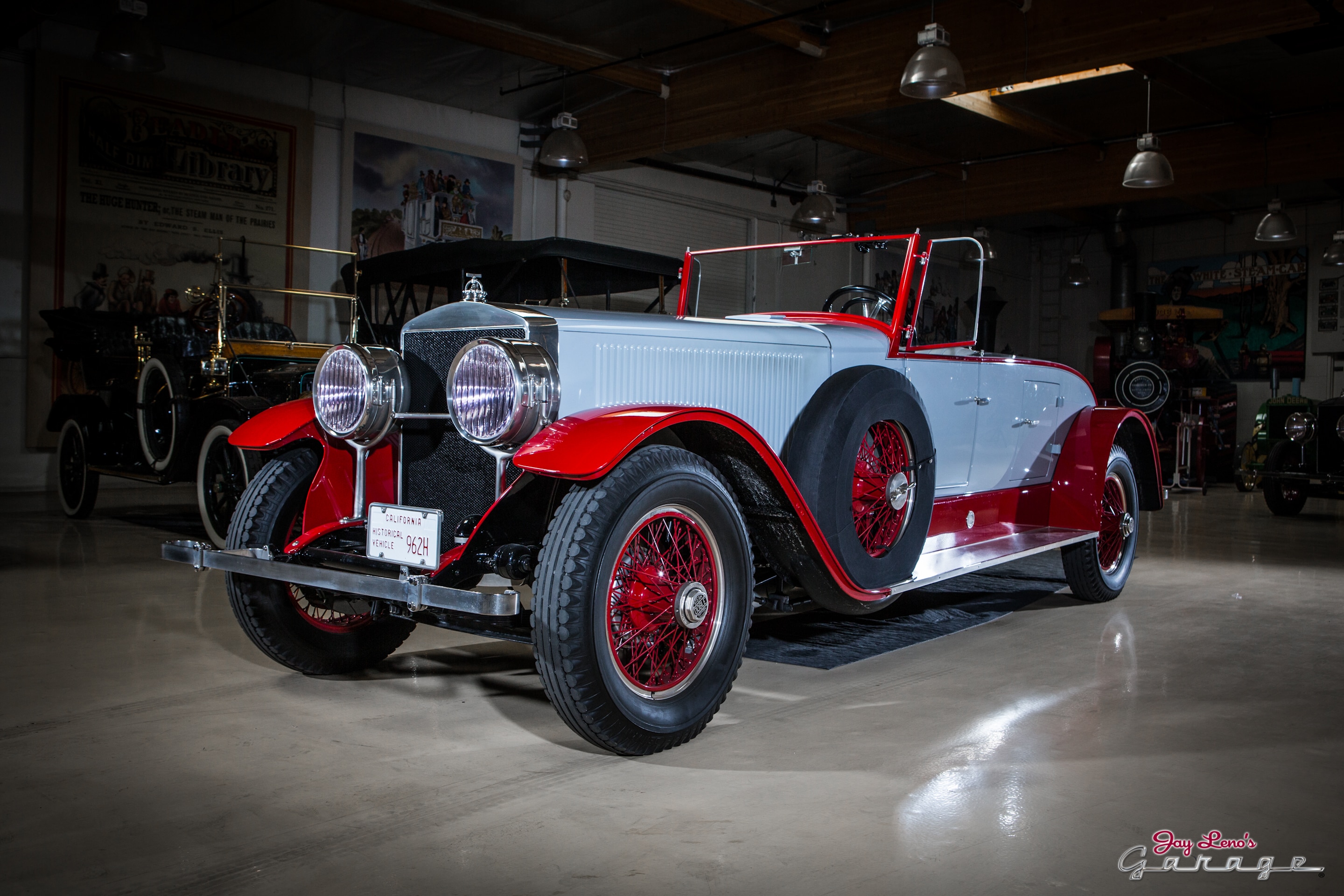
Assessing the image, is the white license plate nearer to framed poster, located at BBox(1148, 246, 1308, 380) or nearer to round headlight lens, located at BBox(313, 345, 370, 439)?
round headlight lens, located at BBox(313, 345, 370, 439)

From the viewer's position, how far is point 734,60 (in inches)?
403

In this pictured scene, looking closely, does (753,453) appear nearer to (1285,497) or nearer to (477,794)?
(477,794)

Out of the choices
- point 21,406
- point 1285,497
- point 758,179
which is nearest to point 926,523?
point 1285,497

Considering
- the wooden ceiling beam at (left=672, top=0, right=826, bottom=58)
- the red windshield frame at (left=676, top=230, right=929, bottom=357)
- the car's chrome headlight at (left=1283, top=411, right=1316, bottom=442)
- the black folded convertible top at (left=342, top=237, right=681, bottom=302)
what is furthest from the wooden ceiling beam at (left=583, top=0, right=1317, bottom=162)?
the red windshield frame at (left=676, top=230, right=929, bottom=357)

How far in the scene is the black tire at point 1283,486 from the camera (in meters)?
9.21

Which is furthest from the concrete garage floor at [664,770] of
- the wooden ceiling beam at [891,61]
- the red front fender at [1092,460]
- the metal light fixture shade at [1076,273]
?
the metal light fixture shade at [1076,273]

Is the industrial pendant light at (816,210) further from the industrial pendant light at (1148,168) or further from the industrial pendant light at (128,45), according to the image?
the industrial pendant light at (128,45)

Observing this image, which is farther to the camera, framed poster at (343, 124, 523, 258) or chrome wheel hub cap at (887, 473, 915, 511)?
framed poster at (343, 124, 523, 258)

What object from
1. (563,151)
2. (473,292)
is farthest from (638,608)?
(563,151)

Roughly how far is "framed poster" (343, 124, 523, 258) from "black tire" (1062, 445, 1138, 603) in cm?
720

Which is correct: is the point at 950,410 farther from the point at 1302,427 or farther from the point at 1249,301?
the point at 1249,301

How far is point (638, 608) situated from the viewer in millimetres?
2527

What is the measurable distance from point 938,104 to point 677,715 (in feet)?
35.4

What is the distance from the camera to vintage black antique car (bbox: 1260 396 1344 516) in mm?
8797
